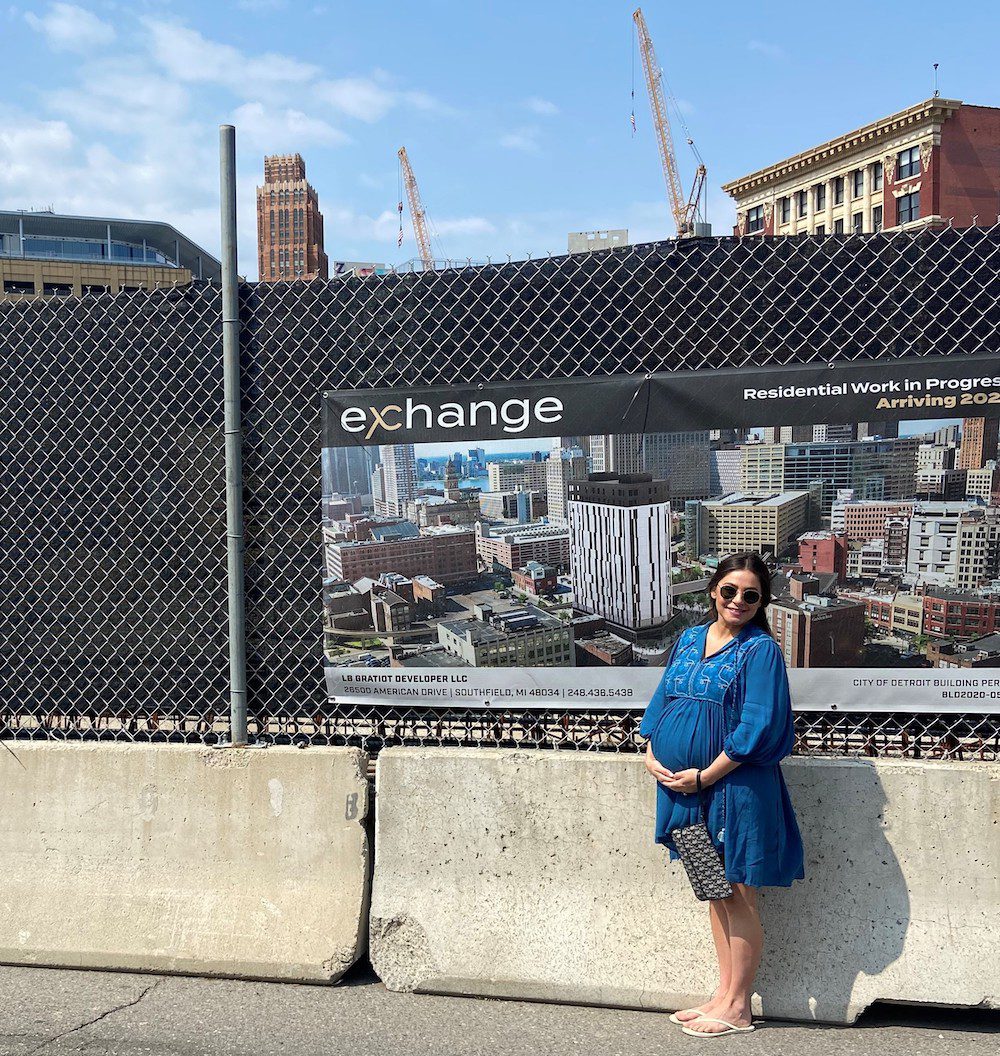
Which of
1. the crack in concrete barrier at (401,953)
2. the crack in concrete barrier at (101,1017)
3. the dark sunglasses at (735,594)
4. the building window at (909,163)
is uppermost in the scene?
the building window at (909,163)

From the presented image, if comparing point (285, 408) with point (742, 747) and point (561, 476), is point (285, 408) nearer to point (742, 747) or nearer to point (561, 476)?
point (561, 476)

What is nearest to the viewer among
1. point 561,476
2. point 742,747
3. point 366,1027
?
point 742,747

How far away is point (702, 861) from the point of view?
3.46 metres

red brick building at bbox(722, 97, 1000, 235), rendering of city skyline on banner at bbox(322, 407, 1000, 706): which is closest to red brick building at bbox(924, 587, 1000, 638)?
rendering of city skyline on banner at bbox(322, 407, 1000, 706)

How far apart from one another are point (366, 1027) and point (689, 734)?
167cm

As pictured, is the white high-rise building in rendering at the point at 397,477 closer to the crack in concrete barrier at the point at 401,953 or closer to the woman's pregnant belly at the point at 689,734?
the woman's pregnant belly at the point at 689,734

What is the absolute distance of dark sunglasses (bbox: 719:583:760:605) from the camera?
348 centimetres

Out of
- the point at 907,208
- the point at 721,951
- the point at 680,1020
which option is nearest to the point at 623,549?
the point at 721,951

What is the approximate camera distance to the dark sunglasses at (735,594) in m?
3.48

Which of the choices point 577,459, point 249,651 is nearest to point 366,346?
point 577,459

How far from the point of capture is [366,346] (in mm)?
4324

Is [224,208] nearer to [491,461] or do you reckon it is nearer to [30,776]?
[491,461]

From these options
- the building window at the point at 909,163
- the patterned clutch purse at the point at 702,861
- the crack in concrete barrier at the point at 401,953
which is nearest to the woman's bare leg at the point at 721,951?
the patterned clutch purse at the point at 702,861

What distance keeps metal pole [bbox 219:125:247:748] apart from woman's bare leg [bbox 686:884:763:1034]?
2.24 m
